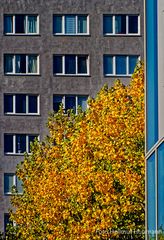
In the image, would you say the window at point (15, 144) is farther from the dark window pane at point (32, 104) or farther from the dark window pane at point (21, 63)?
the dark window pane at point (21, 63)

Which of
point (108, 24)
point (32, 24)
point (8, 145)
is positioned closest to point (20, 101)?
point (8, 145)

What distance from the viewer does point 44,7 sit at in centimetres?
8731

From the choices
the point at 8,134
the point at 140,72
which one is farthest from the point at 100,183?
the point at 8,134

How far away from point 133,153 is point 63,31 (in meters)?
47.8

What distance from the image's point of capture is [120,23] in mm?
87625

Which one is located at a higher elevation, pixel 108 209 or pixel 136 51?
pixel 136 51

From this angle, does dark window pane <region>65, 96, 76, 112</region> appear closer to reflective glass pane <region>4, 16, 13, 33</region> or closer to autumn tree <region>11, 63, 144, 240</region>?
reflective glass pane <region>4, 16, 13, 33</region>

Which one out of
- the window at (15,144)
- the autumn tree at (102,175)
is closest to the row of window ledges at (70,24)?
the window at (15,144)

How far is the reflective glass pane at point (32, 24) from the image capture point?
87.6m

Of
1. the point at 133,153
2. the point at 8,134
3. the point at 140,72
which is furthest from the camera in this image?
the point at 8,134

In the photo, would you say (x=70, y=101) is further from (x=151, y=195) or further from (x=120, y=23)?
(x=151, y=195)

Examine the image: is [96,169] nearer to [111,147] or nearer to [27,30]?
[111,147]

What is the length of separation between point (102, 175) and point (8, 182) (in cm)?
4491

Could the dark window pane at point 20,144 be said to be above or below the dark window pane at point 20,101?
below
